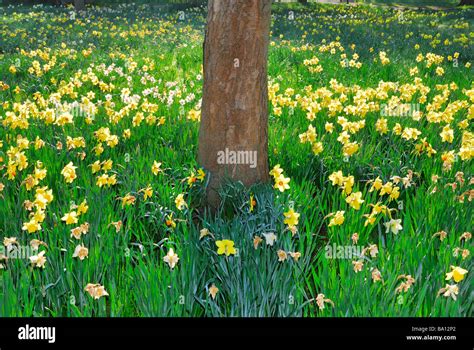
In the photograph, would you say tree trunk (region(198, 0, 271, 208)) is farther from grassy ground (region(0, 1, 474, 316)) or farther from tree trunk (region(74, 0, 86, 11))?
tree trunk (region(74, 0, 86, 11))

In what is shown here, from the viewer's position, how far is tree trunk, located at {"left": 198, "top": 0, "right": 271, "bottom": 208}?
318 cm

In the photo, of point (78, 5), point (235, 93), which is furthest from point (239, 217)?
point (78, 5)

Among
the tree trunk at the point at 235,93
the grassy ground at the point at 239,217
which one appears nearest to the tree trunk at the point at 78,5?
the grassy ground at the point at 239,217

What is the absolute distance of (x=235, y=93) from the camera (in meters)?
3.27

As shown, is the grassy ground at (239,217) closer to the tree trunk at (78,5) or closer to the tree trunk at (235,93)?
the tree trunk at (235,93)

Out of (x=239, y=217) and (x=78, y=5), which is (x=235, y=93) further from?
(x=78, y=5)

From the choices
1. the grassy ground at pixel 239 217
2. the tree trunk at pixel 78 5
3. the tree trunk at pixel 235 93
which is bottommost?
the grassy ground at pixel 239 217

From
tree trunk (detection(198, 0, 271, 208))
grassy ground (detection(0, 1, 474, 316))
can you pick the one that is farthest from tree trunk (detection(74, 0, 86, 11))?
tree trunk (detection(198, 0, 271, 208))

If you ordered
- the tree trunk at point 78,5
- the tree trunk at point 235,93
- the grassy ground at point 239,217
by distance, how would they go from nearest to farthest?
the grassy ground at point 239,217
the tree trunk at point 235,93
the tree trunk at point 78,5

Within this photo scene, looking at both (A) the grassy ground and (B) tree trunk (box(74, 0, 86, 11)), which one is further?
(B) tree trunk (box(74, 0, 86, 11))

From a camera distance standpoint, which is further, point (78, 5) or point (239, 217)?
point (78, 5)

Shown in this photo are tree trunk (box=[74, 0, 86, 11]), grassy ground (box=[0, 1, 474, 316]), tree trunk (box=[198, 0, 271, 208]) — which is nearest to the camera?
grassy ground (box=[0, 1, 474, 316])

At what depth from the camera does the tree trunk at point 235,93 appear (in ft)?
10.4

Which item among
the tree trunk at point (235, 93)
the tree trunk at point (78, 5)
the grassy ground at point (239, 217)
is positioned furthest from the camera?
the tree trunk at point (78, 5)
